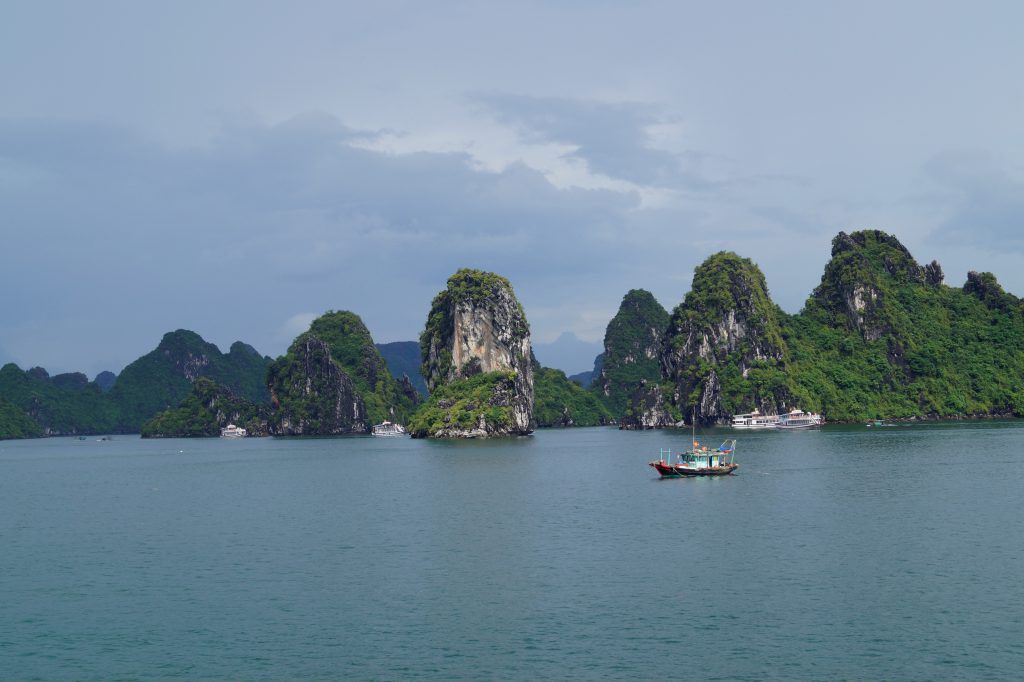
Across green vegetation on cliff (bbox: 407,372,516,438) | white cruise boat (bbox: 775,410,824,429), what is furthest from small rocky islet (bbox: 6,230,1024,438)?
white cruise boat (bbox: 775,410,824,429)

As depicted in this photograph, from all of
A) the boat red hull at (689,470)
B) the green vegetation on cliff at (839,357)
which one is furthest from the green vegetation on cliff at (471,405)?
the boat red hull at (689,470)

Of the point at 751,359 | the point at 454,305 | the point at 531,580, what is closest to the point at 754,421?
the point at 751,359

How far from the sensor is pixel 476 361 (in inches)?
6531

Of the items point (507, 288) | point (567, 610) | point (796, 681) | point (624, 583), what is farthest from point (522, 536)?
point (507, 288)

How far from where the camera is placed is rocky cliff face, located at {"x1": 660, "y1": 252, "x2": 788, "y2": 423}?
573 ft

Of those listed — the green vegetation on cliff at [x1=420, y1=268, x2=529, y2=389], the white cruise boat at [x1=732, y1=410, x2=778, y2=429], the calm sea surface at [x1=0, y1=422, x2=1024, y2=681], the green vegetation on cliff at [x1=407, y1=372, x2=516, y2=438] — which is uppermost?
the green vegetation on cliff at [x1=420, y1=268, x2=529, y2=389]

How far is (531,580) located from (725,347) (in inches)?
5913

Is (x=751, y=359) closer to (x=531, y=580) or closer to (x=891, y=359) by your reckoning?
(x=891, y=359)

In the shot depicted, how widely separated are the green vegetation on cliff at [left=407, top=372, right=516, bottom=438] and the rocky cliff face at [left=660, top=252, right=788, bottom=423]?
4251 cm

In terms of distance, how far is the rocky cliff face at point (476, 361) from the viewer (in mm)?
156875

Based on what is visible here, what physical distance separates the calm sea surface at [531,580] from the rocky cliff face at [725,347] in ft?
318

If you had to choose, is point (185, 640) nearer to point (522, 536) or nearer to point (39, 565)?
point (39, 565)

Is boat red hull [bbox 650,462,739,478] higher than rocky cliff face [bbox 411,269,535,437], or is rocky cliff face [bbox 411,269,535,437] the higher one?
rocky cliff face [bbox 411,269,535,437]

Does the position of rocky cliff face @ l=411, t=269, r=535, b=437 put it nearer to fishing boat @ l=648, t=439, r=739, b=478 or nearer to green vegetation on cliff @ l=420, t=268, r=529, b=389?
green vegetation on cliff @ l=420, t=268, r=529, b=389
